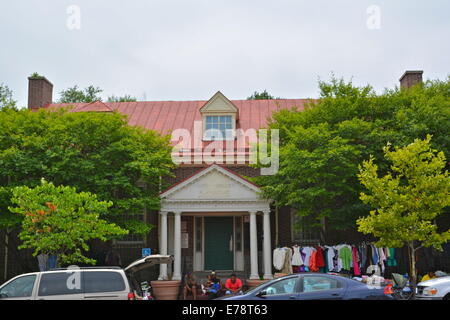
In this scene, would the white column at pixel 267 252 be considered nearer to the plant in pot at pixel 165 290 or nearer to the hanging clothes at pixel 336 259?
the hanging clothes at pixel 336 259

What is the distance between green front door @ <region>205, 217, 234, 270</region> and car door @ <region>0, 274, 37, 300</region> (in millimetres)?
12060

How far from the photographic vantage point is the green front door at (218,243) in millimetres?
22578

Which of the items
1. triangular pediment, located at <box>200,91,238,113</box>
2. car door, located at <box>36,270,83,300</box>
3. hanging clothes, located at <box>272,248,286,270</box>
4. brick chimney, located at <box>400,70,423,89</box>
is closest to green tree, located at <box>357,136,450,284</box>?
hanging clothes, located at <box>272,248,286,270</box>

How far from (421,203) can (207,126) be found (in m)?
13.2

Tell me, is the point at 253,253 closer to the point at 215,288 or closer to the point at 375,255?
the point at 215,288

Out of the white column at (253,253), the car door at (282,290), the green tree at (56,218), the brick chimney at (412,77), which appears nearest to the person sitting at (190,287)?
the white column at (253,253)

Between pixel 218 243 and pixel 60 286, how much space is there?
12142 mm

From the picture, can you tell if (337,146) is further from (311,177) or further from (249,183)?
(249,183)

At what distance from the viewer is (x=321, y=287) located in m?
11.2

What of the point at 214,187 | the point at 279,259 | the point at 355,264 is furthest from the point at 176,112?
the point at 355,264

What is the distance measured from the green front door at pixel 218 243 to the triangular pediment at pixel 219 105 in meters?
6.01

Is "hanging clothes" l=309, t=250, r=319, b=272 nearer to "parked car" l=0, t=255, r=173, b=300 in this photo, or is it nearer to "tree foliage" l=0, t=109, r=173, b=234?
"tree foliage" l=0, t=109, r=173, b=234

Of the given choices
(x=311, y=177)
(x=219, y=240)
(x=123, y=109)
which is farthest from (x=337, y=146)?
(x=123, y=109)

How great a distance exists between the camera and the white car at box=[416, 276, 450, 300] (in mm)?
12984
